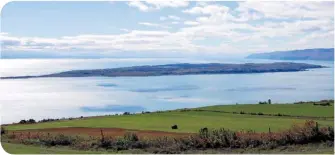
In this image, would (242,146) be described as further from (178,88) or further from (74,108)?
(178,88)

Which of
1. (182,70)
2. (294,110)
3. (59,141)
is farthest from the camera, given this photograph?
(182,70)

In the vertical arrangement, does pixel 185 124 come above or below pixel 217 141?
below

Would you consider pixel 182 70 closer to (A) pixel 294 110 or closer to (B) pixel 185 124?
(A) pixel 294 110

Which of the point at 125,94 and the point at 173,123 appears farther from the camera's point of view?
the point at 125,94

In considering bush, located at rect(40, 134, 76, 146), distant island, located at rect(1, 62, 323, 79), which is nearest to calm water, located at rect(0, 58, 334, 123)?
distant island, located at rect(1, 62, 323, 79)

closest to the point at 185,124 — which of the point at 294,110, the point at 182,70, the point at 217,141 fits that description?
the point at 217,141

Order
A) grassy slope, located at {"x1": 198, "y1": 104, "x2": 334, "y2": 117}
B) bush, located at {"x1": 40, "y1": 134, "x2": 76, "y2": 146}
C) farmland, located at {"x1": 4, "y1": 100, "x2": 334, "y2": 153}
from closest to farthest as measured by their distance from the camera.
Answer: bush, located at {"x1": 40, "y1": 134, "x2": 76, "y2": 146} < farmland, located at {"x1": 4, "y1": 100, "x2": 334, "y2": 153} < grassy slope, located at {"x1": 198, "y1": 104, "x2": 334, "y2": 117}

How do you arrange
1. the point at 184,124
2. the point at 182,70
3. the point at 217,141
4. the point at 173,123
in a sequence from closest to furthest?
1. the point at 217,141
2. the point at 184,124
3. the point at 173,123
4. the point at 182,70

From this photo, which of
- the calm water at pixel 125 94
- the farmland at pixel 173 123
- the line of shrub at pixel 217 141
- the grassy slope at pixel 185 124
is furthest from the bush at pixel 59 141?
the calm water at pixel 125 94

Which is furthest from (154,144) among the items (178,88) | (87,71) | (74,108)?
(87,71)

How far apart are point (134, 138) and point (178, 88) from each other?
9177 centimetres

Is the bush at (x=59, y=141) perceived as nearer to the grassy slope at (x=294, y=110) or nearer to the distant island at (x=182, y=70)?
the grassy slope at (x=294, y=110)

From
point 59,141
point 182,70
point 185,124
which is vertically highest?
point 182,70

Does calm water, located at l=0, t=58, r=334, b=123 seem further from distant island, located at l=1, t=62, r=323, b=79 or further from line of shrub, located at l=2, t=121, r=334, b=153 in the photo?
line of shrub, located at l=2, t=121, r=334, b=153
